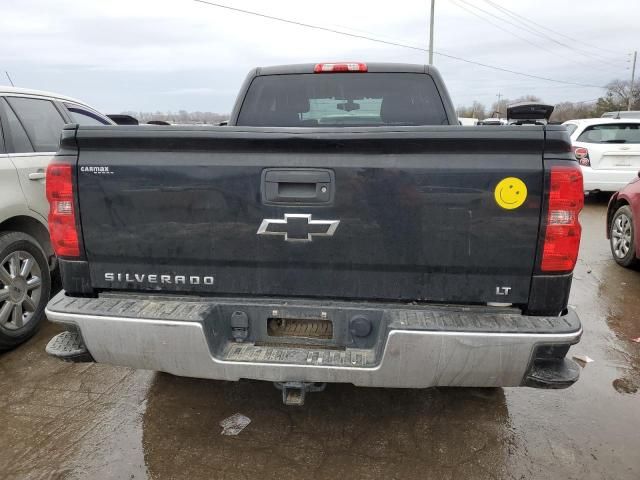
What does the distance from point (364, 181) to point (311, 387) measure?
1.07 meters

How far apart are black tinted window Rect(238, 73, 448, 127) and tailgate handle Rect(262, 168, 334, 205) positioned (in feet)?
6.21

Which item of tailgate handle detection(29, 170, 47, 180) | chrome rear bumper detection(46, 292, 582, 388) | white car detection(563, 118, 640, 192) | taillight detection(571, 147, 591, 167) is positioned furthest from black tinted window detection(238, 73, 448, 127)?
taillight detection(571, 147, 591, 167)

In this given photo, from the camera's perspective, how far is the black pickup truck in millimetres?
2145

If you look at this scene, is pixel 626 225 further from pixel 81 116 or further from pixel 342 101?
pixel 81 116

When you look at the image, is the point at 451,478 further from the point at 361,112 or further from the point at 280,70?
the point at 280,70

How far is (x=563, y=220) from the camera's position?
2.13 metres

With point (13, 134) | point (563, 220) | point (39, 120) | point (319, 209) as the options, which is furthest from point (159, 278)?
point (39, 120)

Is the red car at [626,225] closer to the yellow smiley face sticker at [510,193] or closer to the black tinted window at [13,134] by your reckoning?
the yellow smiley face sticker at [510,193]

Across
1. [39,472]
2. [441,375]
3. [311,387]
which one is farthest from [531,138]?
[39,472]

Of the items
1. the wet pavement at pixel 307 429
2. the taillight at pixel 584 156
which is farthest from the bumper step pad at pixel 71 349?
the taillight at pixel 584 156

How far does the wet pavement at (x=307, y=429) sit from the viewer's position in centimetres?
254

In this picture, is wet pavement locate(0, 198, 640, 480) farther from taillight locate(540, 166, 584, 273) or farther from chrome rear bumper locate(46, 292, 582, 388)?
taillight locate(540, 166, 584, 273)

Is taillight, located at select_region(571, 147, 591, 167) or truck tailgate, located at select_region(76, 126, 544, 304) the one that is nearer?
truck tailgate, located at select_region(76, 126, 544, 304)

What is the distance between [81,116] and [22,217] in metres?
1.74
